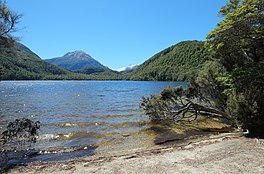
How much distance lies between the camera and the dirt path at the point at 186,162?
680cm

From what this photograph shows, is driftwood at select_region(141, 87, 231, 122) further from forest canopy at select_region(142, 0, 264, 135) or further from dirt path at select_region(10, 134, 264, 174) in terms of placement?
dirt path at select_region(10, 134, 264, 174)

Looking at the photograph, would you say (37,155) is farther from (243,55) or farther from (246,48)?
(246,48)

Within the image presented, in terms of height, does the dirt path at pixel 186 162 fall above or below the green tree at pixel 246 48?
below

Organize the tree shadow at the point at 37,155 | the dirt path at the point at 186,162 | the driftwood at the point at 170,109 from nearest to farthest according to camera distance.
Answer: the dirt path at the point at 186,162 → the tree shadow at the point at 37,155 → the driftwood at the point at 170,109

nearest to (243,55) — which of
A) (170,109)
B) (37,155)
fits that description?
(170,109)

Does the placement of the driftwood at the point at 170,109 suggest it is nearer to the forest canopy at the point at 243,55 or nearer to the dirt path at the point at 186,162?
the forest canopy at the point at 243,55

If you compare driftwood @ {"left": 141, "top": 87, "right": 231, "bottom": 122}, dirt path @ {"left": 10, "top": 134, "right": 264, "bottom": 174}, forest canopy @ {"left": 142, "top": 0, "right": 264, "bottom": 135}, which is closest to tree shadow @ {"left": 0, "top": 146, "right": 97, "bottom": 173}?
dirt path @ {"left": 10, "top": 134, "right": 264, "bottom": 174}

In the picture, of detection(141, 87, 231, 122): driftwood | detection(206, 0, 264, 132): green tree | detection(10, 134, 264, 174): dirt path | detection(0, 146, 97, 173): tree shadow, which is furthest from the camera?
detection(141, 87, 231, 122): driftwood

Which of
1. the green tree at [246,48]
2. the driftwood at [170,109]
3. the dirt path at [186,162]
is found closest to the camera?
the dirt path at [186,162]

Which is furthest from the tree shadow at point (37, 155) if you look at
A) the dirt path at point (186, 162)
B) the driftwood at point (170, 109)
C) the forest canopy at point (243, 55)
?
the forest canopy at point (243, 55)

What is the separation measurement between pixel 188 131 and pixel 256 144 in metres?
6.78

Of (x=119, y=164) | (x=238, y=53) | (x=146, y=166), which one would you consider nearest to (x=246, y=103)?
(x=238, y=53)

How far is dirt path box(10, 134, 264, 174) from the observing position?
6.80 meters

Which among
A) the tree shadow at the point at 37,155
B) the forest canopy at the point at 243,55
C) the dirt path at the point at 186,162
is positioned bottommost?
the tree shadow at the point at 37,155
